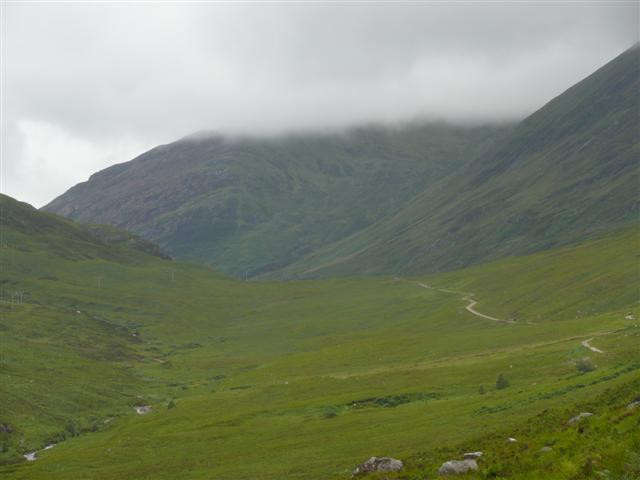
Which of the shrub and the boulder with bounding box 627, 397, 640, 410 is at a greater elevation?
the boulder with bounding box 627, 397, 640, 410

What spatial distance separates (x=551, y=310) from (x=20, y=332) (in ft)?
430

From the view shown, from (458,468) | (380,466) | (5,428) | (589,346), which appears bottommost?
(589,346)

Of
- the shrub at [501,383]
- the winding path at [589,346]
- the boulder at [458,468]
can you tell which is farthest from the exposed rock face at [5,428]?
the boulder at [458,468]

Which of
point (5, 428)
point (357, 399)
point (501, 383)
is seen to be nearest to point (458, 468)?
point (501, 383)

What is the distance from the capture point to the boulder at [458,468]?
1255 inches

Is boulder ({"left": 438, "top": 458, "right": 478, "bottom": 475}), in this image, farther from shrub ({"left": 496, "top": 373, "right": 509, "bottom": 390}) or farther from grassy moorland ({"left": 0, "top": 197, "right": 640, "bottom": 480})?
shrub ({"left": 496, "top": 373, "right": 509, "bottom": 390})

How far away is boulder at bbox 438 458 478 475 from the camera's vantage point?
31.9 meters

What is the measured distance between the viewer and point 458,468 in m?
32.2

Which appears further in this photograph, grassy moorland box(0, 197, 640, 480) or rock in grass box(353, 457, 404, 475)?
grassy moorland box(0, 197, 640, 480)

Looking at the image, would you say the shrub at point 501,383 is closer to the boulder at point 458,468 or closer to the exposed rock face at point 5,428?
the boulder at point 458,468

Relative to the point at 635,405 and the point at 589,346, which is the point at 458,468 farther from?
the point at 589,346

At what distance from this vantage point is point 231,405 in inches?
4368

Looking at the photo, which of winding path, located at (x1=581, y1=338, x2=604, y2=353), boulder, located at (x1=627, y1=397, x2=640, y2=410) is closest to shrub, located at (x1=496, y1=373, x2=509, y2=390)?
winding path, located at (x1=581, y1=338, x2=604, y2=353)

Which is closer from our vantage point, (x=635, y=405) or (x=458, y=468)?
(x=458, y=468)
